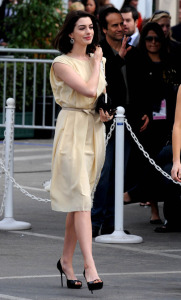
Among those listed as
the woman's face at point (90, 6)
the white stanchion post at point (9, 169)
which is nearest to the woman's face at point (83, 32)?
the white stanchion post at point (9, 169)

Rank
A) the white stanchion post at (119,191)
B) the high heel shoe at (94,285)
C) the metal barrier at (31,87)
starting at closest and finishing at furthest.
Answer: the high heel shoe at (94,285), the white stanchion post at (119,191), the metal barrier at (31,87)

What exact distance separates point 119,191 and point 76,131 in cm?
198

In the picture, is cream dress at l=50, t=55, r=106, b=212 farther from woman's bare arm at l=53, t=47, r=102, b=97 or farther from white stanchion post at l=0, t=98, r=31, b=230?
white stanchion post at l=0, t=98, r=31, b=230

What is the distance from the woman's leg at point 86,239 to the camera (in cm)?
645

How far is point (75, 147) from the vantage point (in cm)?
670

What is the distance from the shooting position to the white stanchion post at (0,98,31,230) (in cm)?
909

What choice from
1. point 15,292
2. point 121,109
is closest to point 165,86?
point 121,109

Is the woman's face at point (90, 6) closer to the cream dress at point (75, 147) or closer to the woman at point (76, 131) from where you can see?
the woman at point (76, 131)

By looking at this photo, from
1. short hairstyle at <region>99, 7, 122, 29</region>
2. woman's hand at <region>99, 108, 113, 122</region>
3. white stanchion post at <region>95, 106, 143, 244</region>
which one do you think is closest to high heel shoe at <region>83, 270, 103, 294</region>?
woman's hand at <region>99, 108, 113, 122</region>

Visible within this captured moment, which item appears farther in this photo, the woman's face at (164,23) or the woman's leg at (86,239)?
the woman's face at (164,23)

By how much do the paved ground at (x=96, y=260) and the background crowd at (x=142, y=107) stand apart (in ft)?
1.09

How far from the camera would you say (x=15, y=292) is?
6.39 meters

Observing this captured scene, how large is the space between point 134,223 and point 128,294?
11.0ft

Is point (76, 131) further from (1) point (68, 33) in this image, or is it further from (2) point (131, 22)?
(2) point (131, 22)
